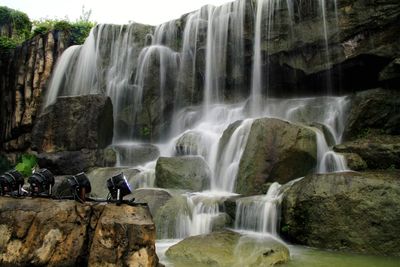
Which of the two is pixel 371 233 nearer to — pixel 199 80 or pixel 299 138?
pixel 299 138

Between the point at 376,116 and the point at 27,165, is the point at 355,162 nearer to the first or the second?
the point at 376,116

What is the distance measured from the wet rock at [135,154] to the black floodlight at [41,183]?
9.22 meters

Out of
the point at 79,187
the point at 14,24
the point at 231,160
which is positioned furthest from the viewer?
the point at 14,24

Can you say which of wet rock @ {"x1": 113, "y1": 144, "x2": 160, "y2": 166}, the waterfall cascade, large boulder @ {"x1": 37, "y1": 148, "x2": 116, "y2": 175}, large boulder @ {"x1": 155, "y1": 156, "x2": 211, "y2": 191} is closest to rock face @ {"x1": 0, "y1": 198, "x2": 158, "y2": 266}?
large boulder @ {"x1": 155, "y1": 156, "x2": 211, "y2": 191}

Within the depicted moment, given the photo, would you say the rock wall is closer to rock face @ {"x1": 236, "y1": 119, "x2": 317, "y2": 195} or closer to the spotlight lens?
rock face @ {"x1": 236, "y1": 119, "x2": 317, "y2": 195}

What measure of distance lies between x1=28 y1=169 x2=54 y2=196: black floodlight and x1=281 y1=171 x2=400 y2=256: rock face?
16.7ft

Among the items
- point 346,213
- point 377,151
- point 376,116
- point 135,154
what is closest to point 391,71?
point 376,116

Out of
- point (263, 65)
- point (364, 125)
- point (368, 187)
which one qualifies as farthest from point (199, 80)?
point (368, 187)

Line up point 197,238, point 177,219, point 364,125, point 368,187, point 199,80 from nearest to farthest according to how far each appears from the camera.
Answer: point 197,238
point 368,187
point 177,219
point 364,125
point 199,80

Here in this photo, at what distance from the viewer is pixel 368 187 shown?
27.8 feet

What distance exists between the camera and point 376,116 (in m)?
13.3

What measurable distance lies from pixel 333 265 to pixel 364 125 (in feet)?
24.6

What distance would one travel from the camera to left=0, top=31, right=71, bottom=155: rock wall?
65.5 feet

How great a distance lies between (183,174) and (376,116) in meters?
6.56
